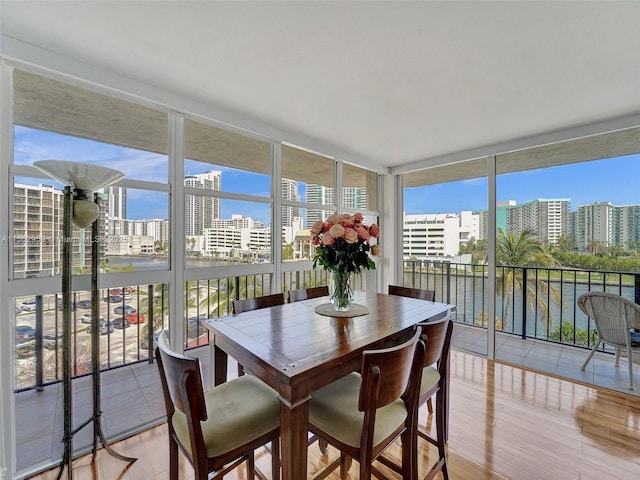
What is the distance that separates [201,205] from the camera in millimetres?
2393

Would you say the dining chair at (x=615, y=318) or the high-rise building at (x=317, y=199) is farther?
the high-rise building at (x=317, y=199)

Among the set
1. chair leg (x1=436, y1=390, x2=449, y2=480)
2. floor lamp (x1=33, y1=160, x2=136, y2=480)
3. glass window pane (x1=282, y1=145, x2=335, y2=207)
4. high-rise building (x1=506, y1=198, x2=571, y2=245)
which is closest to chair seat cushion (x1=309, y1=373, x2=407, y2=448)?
chair leg (x1=436, y1=390, x2=449, y2=480)

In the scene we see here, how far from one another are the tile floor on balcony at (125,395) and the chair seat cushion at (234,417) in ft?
3.90

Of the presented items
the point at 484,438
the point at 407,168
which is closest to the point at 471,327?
the point at 484,438

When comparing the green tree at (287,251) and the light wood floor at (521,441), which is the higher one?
the green tree at (287,251)

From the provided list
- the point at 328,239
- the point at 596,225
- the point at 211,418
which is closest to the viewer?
the point at 211,418

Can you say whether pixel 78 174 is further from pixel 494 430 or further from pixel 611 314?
pixel 611 314

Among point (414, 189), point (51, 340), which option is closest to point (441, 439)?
point (51, 340)

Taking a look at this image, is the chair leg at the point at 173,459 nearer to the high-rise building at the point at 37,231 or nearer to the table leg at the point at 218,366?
the table leg at the point at 218,366

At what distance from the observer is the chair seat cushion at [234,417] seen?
3.68 feet

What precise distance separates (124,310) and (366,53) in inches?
97.5

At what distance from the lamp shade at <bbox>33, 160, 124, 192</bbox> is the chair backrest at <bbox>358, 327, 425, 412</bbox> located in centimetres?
171

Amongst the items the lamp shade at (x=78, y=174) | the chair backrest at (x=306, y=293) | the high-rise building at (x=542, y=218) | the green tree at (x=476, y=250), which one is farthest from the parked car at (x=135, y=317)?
the high-rise building at (x=542, y=218)

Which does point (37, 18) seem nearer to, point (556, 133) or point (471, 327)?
point (556, 133)
